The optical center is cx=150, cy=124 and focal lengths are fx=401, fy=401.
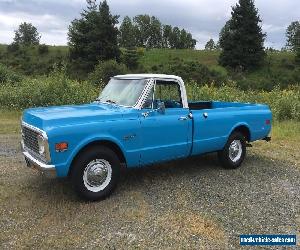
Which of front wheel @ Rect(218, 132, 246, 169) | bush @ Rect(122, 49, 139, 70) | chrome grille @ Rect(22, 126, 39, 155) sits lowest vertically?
front wheel @ Rect(218, 132, 246, 169)

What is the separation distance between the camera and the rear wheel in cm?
604

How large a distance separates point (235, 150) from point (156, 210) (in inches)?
122

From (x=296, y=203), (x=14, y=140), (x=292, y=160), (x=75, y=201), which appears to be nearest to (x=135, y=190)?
(x=75, y=201)

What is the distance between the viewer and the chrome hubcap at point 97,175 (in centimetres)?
620

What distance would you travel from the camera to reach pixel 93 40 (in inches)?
2463

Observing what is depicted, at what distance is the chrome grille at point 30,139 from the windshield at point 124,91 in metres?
1.65

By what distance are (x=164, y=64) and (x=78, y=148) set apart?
66399mm

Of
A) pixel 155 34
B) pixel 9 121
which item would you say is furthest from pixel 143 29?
pixel 9 121

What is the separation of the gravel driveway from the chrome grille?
2.63 feet

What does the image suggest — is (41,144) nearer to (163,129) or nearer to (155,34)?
(163,129)

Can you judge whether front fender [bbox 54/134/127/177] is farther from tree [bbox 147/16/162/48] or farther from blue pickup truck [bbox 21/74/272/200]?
tree [bbox 147/16/162/48]

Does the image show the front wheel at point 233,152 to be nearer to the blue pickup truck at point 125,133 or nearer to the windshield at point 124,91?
the blue pickup truck at point 125,133

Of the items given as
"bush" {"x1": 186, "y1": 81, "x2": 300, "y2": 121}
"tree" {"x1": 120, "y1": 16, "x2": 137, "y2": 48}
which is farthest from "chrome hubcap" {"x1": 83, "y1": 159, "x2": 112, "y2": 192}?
"tree" {"x1": 120, "y1": 16, "x2": 137, "y2": 48}

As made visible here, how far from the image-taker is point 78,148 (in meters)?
5.95
